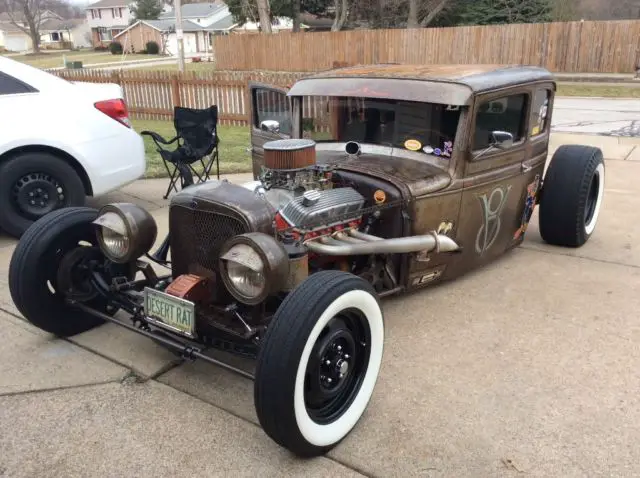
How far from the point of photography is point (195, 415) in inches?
114

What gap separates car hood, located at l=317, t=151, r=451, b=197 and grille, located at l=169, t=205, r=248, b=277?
1050mm

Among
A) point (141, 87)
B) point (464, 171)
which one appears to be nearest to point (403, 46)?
point (141, 87)

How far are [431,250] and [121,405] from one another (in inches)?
77.9

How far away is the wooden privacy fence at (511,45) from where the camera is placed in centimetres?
2138

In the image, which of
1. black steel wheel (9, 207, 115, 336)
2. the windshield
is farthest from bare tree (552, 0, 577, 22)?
black steel wheel (9, 207, 115, 336)

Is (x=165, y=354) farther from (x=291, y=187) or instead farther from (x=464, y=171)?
(x=464, y=171)

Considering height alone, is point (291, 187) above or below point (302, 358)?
above

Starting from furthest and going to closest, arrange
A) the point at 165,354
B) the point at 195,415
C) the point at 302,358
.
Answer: the point at 165,354 < the point at 195,415 < the point at 302,358

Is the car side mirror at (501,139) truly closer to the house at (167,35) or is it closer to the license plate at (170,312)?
the license plate at (170,312)

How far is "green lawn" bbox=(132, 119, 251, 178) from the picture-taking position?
8.23 metres

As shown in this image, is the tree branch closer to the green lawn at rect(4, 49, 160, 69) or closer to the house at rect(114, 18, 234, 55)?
the green lawn at rect(4, 49, 160, 69)

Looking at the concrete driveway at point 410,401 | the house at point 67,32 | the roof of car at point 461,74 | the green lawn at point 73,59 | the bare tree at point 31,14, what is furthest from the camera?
the house at point 67,32

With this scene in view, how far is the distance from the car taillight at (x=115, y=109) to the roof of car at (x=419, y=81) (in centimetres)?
222

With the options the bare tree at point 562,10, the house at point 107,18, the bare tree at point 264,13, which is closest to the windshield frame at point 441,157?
the bare tree at point 264,13
